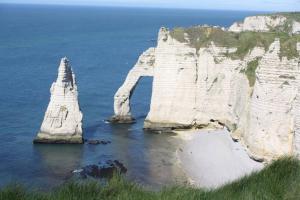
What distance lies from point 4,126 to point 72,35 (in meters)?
90.6

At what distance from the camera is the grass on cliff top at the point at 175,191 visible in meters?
11.8

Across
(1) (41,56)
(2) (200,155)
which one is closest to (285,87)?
(2) (200,155)

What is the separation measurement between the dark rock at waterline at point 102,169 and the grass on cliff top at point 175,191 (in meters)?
20.1

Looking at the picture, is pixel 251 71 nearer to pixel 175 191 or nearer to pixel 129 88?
pixel 129 88

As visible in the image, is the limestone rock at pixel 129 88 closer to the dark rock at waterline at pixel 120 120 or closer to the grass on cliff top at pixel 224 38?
the dark rock at waterline at pixel 120 120

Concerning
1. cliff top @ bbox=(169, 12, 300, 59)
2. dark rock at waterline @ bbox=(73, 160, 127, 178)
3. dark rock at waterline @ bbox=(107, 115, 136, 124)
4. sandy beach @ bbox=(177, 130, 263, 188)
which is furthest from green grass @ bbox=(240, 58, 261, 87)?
dark rock at waterline @ bbox=(107, 115, 136, 124)

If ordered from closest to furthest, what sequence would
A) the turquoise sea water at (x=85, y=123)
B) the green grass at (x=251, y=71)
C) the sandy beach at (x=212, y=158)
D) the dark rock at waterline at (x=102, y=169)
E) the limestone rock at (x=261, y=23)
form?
the sandy beach at (x=212, y=158) < the dark rock at waterline at (x=102, y=169) < the turquoise sea water at (x=85, y=123) < the green grass at (x=251, y=71) < the limestone rock at (x=261, y=23)

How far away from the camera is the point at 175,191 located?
12336 mm

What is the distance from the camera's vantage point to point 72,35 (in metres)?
134

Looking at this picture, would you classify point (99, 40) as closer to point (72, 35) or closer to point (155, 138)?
point (72, 35)

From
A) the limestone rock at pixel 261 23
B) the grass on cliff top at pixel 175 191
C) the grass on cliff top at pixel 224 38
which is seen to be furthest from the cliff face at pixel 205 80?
the limestone rock at pixel 261 23

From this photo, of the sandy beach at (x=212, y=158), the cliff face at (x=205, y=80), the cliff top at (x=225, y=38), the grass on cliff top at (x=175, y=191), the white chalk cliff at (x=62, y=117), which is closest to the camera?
the grass on cliff top at (x=175, y=191)

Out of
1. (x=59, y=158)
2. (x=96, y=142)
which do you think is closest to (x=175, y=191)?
(x=59, y=158)

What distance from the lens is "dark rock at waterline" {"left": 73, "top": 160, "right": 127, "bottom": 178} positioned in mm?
33500
